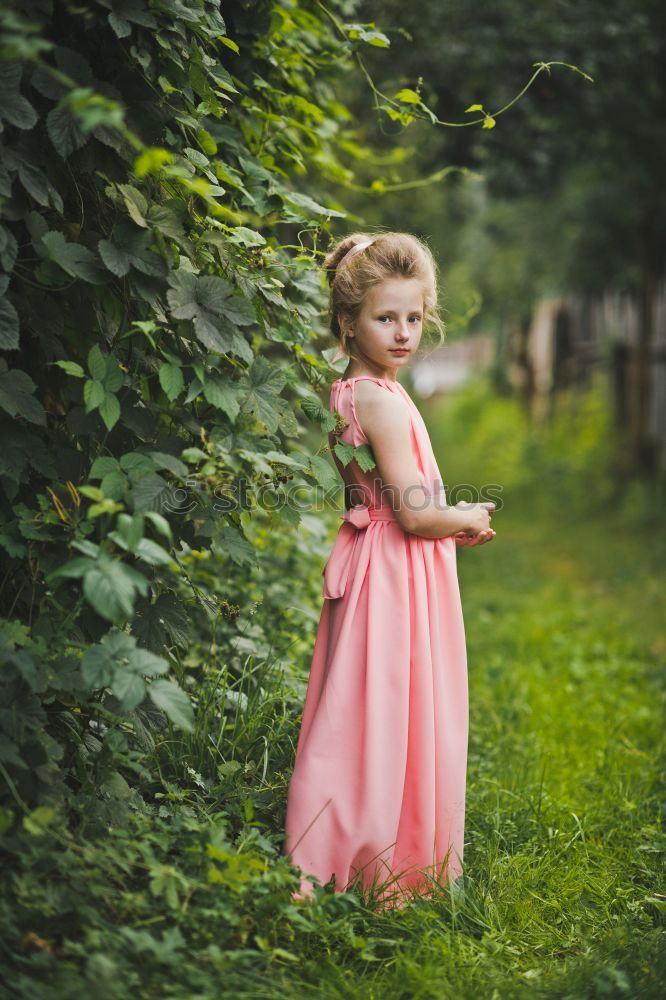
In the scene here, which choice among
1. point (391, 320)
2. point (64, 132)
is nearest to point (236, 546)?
point (391, 320)

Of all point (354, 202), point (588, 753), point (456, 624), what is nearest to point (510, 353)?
point (354, 202)

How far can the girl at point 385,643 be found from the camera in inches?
96.4

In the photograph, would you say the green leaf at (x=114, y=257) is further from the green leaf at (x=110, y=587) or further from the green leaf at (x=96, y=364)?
the green leaf at (x=110, y=587)

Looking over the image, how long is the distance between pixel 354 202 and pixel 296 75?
4.67 meters

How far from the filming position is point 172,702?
75.1 inches

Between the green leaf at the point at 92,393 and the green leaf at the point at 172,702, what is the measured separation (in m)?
0.60

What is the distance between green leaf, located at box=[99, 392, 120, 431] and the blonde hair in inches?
Result: 31.6

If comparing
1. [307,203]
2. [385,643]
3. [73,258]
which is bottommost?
[385,643]

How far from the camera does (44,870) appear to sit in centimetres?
198

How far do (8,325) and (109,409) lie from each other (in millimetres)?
270

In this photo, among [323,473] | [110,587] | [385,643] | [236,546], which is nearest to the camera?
[110,587]

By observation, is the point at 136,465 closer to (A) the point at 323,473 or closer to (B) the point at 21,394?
(B) the point at 21,394

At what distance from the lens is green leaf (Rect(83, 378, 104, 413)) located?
1997 millimetres

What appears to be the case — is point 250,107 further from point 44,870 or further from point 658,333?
point 658,333
